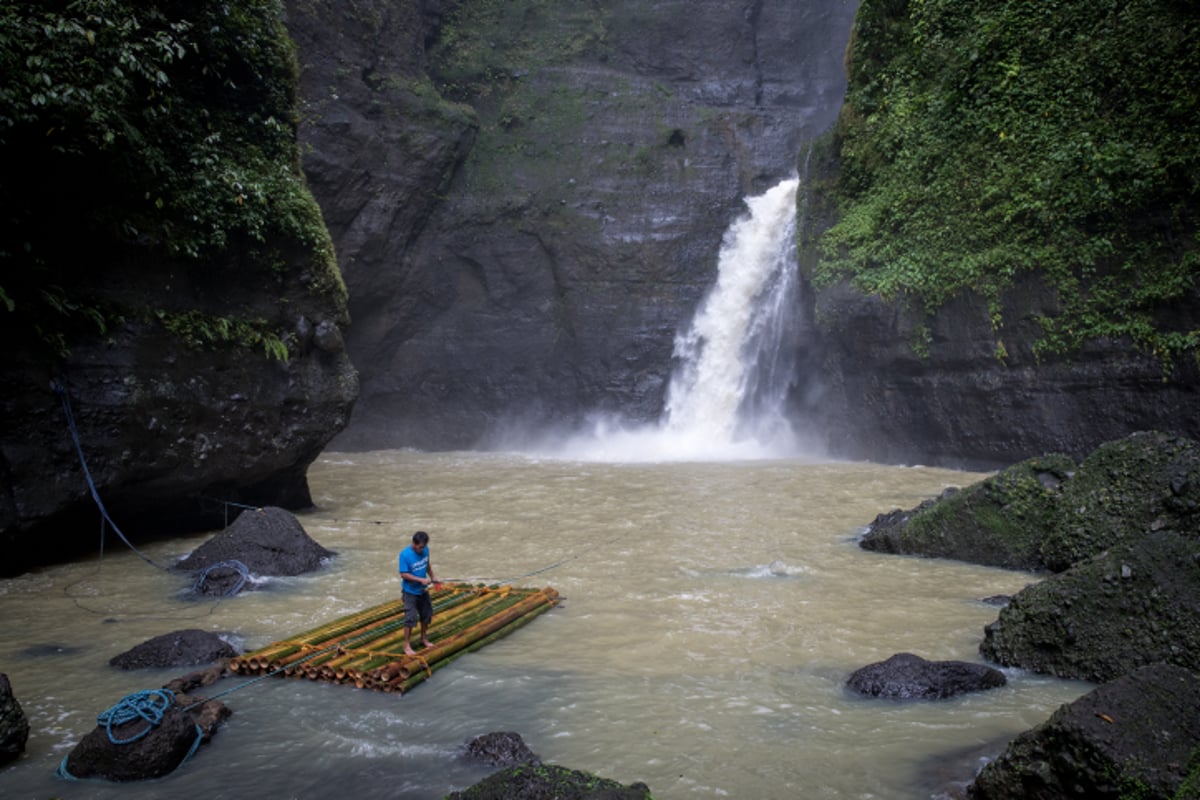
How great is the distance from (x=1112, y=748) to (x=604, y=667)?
341 centimetres

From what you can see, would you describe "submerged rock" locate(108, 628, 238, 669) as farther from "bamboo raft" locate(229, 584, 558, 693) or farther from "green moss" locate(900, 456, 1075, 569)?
"green moss" locate(900, 456, 1075, 569)

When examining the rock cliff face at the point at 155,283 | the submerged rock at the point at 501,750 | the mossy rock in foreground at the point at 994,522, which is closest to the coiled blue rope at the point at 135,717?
the submerged rock at the point at 501,750

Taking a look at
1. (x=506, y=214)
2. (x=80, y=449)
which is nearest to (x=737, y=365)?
(x=506, y=214)

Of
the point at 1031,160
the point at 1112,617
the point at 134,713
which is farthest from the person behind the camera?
the point at 1031,160

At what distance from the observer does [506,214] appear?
25578mm

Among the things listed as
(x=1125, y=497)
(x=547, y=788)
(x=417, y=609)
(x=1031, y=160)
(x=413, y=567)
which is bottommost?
(x=547, y=788)

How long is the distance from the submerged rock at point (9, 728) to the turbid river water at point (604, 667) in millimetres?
84

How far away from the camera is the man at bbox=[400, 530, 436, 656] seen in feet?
20.9

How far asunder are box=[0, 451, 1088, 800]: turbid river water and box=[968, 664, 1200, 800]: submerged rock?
545 mm

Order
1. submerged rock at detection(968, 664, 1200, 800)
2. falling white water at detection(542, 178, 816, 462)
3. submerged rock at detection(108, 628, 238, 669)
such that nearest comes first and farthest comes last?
1. submerged rock at detection(968, 664, 1200, 800)
2. submerged rock at detection(108, 628, 238, 669)
3. falling white water at detection(542, 178, 816, 462)

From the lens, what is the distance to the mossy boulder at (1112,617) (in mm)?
5512

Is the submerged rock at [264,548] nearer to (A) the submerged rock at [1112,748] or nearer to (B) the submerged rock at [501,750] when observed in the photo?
(B) the submerged rock at [501,750]

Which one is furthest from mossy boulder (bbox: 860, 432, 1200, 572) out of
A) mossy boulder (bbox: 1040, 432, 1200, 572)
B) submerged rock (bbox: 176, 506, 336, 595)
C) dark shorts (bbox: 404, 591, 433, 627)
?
submerged rock (bbox: 176, 506, 336, 595)

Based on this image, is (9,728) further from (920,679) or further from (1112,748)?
(1112,748)
